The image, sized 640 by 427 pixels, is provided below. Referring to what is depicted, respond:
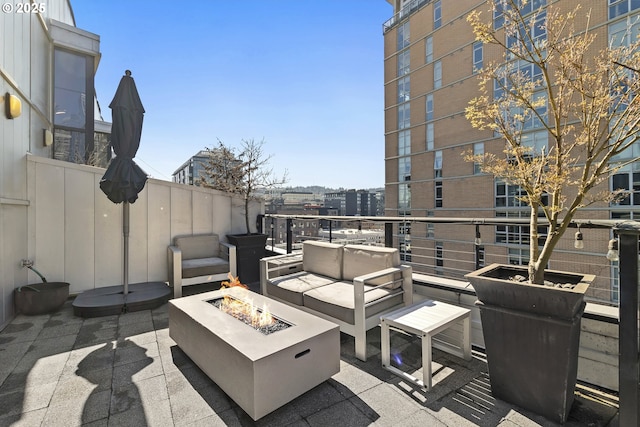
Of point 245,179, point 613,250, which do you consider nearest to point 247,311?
point 613,250

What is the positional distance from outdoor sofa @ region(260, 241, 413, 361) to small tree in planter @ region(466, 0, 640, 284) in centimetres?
120

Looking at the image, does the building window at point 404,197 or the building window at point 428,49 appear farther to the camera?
Answer: the building window at point 404,197

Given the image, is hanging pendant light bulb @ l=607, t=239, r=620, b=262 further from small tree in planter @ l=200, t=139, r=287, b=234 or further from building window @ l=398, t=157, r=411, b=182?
building window @ l=398, t=157, r=411, b=182

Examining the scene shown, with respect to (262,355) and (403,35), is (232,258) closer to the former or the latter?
(262,355)

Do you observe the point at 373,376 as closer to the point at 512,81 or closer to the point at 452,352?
the point at 452,352

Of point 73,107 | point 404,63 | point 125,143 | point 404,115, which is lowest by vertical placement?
point 125,143

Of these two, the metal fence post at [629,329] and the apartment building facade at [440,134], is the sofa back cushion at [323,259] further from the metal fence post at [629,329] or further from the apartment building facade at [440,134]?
the apartment building facade at [440,134]

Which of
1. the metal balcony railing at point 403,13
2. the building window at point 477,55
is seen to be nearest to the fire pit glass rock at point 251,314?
the building window at point 477,55

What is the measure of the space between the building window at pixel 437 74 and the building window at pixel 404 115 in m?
2.67

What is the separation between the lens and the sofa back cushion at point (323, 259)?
11.5 feet

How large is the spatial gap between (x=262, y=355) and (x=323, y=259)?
193 cm

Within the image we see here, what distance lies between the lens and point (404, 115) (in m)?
26.0

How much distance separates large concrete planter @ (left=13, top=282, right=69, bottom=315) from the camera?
11.7ft

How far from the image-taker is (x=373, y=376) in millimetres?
2297
